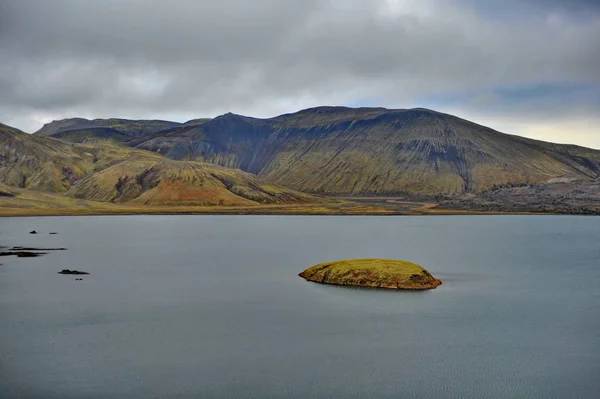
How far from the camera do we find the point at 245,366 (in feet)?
132

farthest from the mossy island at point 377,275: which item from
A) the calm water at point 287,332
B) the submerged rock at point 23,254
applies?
the submerged rock at point 23,254

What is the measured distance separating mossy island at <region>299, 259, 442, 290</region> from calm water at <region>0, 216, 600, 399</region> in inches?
97.3

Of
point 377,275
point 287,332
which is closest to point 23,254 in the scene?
point 377,275

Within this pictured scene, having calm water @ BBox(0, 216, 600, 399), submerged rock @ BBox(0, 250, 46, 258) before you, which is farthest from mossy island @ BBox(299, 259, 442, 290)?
submerged rock @ BBox(0, 250, 46, 258)

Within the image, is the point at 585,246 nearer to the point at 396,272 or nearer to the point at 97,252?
the point at 396,272

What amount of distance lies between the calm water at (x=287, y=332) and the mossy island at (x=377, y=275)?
8.11ft

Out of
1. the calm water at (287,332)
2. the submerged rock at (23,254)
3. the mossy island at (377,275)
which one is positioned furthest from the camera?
the submerged rock at (23,254)

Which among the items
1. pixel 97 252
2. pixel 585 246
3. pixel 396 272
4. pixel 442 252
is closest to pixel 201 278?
pixel 396 272

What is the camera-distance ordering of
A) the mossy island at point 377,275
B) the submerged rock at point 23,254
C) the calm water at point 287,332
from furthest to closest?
the submerged rock at point 23,254, the mossy island at point 377,275, the calm water at point 287,332

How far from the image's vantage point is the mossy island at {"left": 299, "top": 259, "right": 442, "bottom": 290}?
2680 inches

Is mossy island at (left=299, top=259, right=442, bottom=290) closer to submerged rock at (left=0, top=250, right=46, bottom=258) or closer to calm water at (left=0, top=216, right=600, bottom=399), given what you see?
calm water at (left=0, top=216, right=600, bottom=399)

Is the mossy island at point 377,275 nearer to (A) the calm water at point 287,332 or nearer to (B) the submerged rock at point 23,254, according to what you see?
(A) the calm water at point 287,332

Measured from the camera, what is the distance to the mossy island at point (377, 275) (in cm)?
6806

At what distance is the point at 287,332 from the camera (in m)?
49.8
